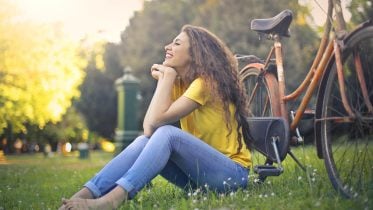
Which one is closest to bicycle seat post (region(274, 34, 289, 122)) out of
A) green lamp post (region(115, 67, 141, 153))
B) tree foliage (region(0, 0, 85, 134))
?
tree foliage (region(0, 0, 85, 134))

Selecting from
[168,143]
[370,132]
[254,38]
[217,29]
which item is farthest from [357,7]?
[217,29]

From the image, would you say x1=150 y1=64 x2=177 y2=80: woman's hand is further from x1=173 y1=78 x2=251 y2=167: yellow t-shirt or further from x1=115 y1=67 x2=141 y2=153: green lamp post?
x1=115 y1=67 x2=141 y2=153: green lamp post

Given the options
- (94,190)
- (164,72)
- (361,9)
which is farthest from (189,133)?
(361,9)

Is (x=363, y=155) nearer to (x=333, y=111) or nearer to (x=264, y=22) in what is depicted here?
(x=333, y=111)

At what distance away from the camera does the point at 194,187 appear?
227 cm

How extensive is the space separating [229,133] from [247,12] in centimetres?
225

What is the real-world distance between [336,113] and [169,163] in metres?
0.74

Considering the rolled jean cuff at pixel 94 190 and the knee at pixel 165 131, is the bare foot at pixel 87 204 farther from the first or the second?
the knee at pixel 165 131

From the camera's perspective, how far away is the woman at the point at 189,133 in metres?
1.97

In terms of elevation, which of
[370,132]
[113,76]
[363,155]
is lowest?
[113,76]

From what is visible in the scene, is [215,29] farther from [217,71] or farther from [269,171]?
[269,171]

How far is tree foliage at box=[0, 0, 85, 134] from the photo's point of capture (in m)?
3.55

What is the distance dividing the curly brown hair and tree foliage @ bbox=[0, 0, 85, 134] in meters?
1.72

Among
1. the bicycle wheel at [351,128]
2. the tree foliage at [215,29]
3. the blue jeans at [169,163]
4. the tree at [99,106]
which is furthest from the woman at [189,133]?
the tree at [99,106]
